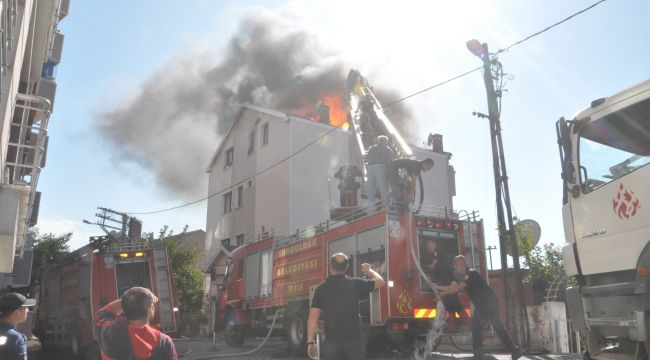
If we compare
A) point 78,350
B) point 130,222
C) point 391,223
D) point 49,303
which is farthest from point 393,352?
point 130,222

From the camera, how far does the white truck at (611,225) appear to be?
482cm

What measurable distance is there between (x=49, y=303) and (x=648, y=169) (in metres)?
16.7

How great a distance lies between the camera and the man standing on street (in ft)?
15.3

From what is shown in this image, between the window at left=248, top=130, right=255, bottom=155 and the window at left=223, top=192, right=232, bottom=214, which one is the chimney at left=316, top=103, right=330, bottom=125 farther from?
the window at left=223, top=192, right=232, bottom=214

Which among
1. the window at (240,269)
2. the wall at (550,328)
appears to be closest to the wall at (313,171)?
the window at (240,269)

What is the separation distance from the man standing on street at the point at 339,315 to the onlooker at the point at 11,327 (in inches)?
88.1

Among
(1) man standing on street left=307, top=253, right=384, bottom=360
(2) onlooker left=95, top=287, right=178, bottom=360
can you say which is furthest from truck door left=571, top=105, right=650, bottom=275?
(2) onlooker left=95, top=287, right=178, bottom=360

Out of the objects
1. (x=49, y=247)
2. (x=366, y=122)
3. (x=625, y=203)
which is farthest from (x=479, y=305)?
(x=49, y=247)

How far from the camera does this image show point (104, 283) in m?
12.2

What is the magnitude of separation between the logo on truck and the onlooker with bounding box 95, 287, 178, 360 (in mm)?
4281

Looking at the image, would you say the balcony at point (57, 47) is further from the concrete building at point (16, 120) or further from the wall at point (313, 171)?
the wall at point (313, 171)

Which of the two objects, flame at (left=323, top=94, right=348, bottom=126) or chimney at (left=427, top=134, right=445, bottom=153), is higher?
flame at (left=323, top=94, right=348, bottom=126)

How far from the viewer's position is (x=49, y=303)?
16.2m

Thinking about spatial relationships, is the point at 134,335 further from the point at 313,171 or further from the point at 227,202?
the point at 227,202
